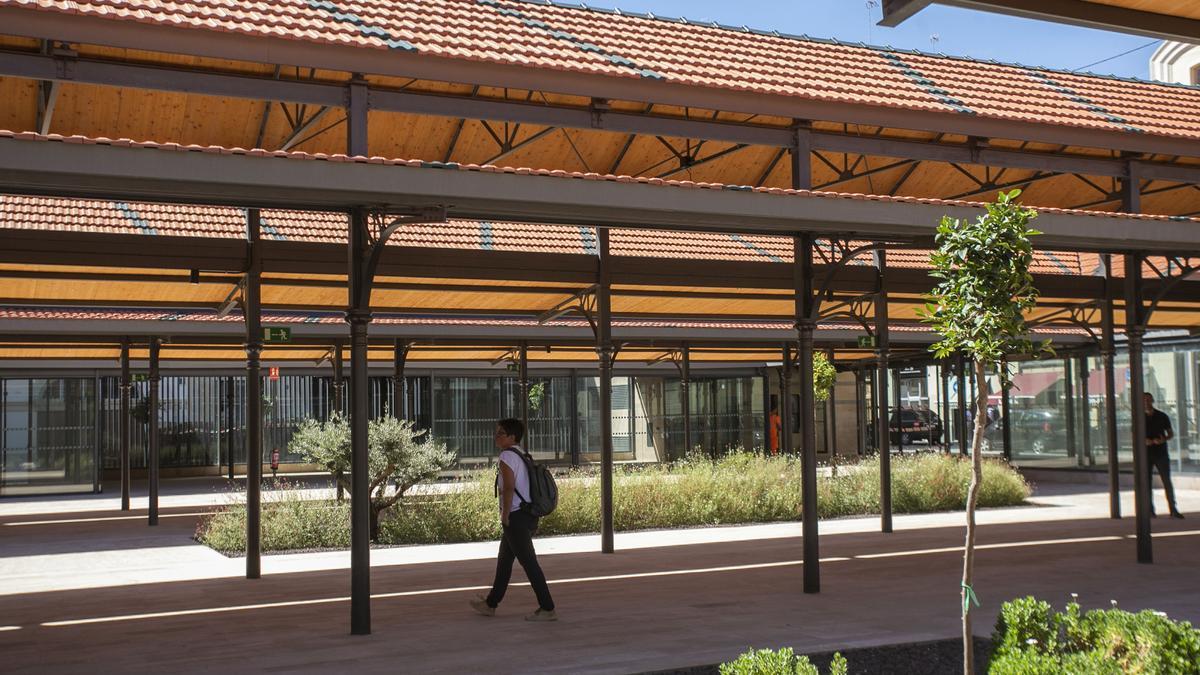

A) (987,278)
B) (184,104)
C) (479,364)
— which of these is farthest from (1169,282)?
(479,364)

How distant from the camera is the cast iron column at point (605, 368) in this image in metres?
13.6

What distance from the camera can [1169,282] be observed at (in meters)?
12.4

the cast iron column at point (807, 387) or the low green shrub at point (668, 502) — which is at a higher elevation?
the cast iron column at point (807, 387)

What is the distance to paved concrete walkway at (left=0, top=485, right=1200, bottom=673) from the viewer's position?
841 centimetres

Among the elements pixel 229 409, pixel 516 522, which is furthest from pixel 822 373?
pixel 516 522

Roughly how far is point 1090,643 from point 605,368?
800 cm

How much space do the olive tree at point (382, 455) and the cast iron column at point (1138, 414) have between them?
8.92 meters

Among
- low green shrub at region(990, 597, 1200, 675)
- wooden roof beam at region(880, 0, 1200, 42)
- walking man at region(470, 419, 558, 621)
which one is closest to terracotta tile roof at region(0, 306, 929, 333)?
walking man at region(470, 419, 558, 621)

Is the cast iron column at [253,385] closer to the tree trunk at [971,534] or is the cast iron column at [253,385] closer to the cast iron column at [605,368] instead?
the cast iron column at [605,368]

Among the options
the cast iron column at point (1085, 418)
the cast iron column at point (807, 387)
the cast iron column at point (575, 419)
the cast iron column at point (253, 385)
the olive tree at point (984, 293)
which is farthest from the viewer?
the cast iron column at point (575, 419)

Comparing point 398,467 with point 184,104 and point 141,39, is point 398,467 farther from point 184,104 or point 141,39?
point 141,39

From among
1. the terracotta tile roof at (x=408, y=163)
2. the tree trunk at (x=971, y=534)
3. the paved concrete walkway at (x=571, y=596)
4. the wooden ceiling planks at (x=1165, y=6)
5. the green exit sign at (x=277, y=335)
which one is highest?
the wooden ceiling planks at (x=1165, y=6)

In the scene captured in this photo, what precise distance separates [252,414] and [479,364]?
19450mm

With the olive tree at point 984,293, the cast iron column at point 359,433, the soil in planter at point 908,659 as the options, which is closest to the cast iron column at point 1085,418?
the soil in planter at point 908,659
